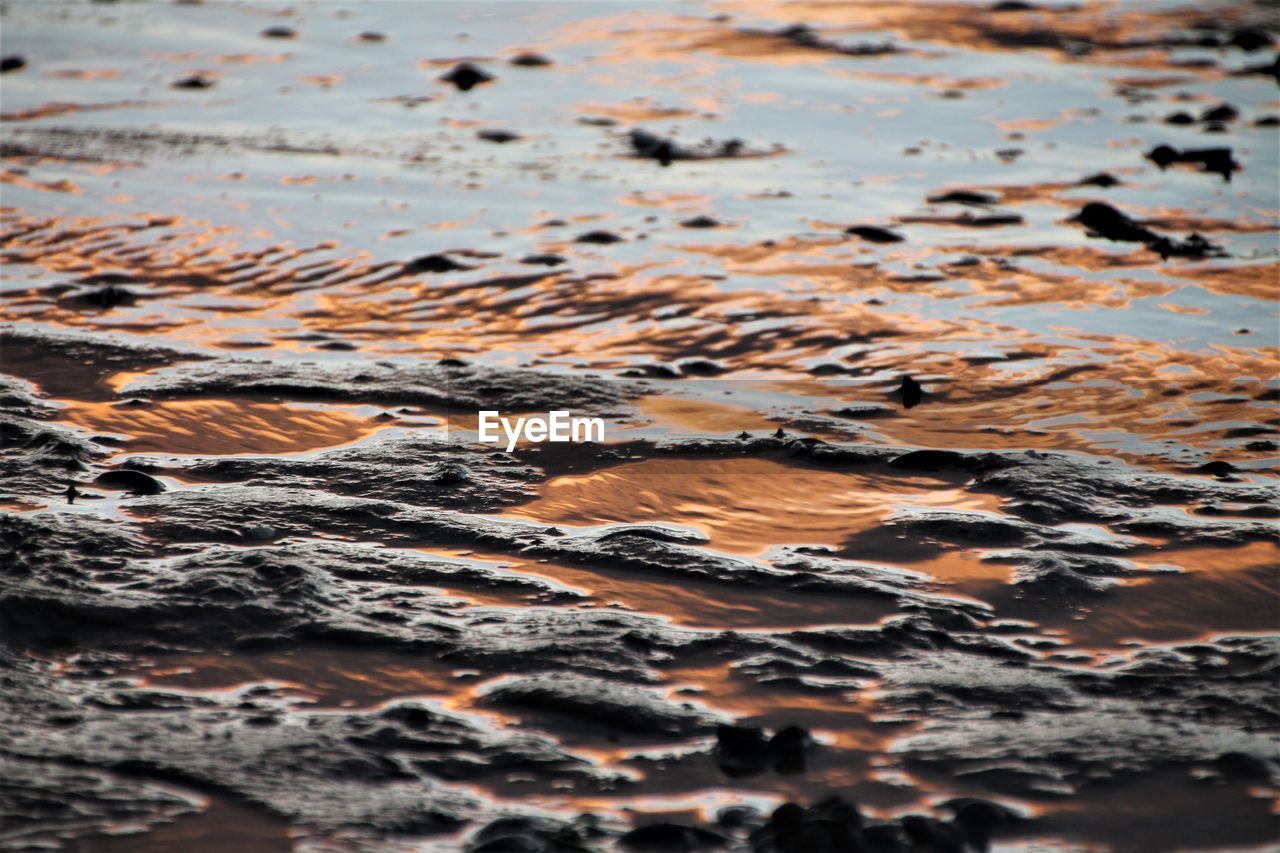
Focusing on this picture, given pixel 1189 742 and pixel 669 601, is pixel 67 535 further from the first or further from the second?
pixel 1189 742

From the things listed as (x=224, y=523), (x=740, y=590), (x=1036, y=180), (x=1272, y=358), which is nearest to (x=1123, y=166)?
(x=1036, y=180)

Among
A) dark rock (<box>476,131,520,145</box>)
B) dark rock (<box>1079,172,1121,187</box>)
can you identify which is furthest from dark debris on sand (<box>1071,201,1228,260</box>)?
dark rock (<box>476,131,520,145</box>)

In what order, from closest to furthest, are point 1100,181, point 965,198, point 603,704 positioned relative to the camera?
1. point 603,704
2. point 965,198
3. point 1100,181

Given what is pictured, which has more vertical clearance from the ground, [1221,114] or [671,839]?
[1221,114]

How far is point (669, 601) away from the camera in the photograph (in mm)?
2531

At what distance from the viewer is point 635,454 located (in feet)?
10.7

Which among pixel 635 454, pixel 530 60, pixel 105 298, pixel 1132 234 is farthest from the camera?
pixel 530 60

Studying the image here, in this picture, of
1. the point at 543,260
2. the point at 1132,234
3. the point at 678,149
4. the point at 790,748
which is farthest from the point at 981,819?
the point at 678,149

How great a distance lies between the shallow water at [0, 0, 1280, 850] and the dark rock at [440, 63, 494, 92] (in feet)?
0.35

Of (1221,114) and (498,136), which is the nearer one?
(498,136)

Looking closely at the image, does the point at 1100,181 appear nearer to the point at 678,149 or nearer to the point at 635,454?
the point at 678,149

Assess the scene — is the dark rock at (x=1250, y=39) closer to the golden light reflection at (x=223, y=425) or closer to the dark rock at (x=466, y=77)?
the dark rock at (x=466, y=77)

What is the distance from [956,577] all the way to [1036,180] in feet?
10.4

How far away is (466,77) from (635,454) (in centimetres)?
417
